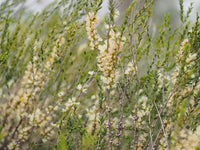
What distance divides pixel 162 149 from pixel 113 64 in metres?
0.56

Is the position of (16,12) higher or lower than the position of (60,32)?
higher

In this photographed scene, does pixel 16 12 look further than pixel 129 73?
Yes

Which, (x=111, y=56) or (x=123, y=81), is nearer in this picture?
(x=111, y=56)

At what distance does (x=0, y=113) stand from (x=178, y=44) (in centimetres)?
167

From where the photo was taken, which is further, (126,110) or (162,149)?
(126,110)

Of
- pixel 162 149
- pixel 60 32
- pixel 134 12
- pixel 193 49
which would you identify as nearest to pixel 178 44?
pixel 193 49

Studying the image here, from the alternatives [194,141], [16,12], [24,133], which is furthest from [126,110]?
[16,12]

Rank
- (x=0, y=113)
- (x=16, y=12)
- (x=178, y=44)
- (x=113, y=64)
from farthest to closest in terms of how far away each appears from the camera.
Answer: (x=0, y=113), (x=16, y=12), (x=178, y=44), (x=113, y=64)

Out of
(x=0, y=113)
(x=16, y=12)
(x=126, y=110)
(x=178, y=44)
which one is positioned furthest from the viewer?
(x=0, y=113)

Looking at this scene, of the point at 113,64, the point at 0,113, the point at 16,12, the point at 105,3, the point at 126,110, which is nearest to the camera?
the point at 113,64

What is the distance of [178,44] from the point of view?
1225 millimetres

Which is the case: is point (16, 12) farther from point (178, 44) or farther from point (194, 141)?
point (194, 141)

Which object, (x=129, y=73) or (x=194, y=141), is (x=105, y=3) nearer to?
(x=129, y=73)

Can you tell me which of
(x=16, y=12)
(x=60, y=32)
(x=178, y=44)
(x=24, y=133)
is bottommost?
(x=24, y=133)
